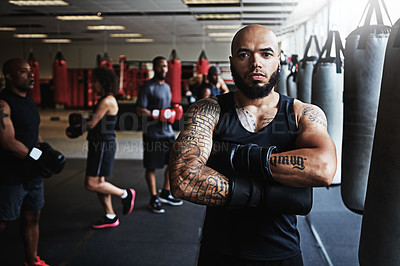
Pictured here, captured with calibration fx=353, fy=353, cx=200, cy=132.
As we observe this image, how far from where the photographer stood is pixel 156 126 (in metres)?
3.73

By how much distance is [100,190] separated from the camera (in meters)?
3.13

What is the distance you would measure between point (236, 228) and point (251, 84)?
50cm

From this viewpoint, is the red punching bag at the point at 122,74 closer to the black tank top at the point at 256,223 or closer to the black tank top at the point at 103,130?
the black tank top at the point at 103,130

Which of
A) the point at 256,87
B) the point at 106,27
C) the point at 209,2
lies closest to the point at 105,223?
the point at 256,87

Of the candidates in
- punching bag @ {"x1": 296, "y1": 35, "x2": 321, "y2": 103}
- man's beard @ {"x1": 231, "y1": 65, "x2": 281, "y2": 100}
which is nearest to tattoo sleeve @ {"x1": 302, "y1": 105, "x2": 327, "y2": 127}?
man's beard @ {"x1": 231, "y1": 65, "x2": 281, "y2": 100}

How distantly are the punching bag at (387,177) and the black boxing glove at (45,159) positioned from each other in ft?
6.52

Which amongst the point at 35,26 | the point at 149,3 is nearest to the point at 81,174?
the point at 149,3

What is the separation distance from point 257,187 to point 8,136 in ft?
5.82

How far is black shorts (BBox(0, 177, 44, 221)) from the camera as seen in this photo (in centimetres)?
218

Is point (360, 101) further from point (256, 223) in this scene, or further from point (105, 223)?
point (105, 223)

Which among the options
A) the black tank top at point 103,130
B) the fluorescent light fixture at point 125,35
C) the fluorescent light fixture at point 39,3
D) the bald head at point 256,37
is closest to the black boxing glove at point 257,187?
the bald head at point 256,37

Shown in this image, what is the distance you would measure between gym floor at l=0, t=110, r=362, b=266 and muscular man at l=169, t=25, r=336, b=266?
1458 millimetres

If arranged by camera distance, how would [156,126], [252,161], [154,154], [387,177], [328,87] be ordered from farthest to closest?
1. [156,126]
2. [154,154]
3. [328,87]
4. [252,161]
5. [387,177]

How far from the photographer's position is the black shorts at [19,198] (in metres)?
2.18
